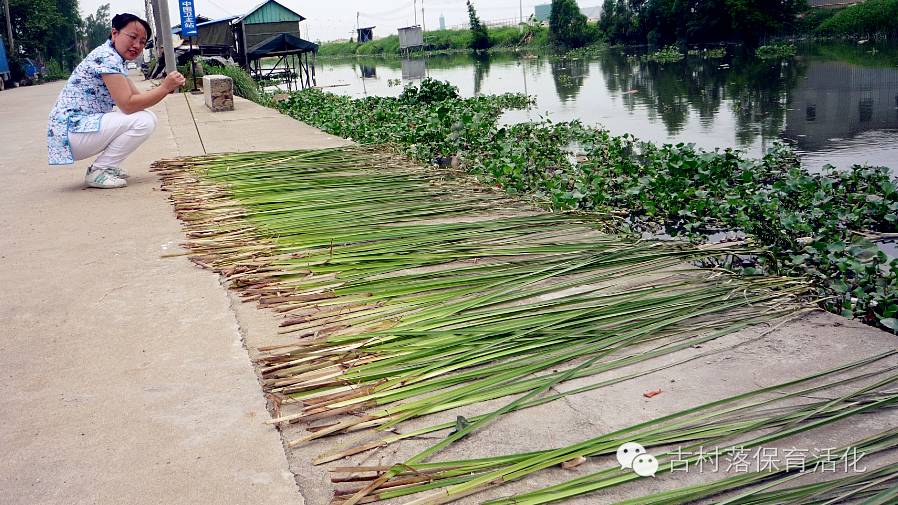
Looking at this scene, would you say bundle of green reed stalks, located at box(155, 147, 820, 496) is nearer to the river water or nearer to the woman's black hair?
the woman's black hair

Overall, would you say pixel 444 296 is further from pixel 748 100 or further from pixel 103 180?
pixel 748 100

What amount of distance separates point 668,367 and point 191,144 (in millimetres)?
5480

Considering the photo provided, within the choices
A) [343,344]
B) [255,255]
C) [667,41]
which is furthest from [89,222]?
[667,41]

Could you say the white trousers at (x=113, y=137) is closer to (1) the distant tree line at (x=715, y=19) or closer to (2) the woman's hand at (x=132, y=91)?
(2) the woman's hand at (x=132, y=91)

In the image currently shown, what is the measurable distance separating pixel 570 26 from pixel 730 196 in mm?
36839

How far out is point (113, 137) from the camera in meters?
4.70

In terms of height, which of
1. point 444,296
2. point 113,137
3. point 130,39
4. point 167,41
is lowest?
point 444,296

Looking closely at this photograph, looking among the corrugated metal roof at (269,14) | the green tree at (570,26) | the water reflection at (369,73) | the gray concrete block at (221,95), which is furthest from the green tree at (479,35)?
the gray concrete block at (221,95)

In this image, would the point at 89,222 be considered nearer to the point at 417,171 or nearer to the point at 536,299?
the point at 417,171

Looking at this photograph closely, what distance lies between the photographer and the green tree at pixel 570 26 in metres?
38.8

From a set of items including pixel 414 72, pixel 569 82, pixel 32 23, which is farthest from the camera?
pixel 32 23

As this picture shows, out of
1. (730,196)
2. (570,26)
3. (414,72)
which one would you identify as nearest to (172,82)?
(730,196)

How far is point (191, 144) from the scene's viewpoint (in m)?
6.64

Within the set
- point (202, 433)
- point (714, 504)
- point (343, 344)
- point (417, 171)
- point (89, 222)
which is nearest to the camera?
point (714, 504)
